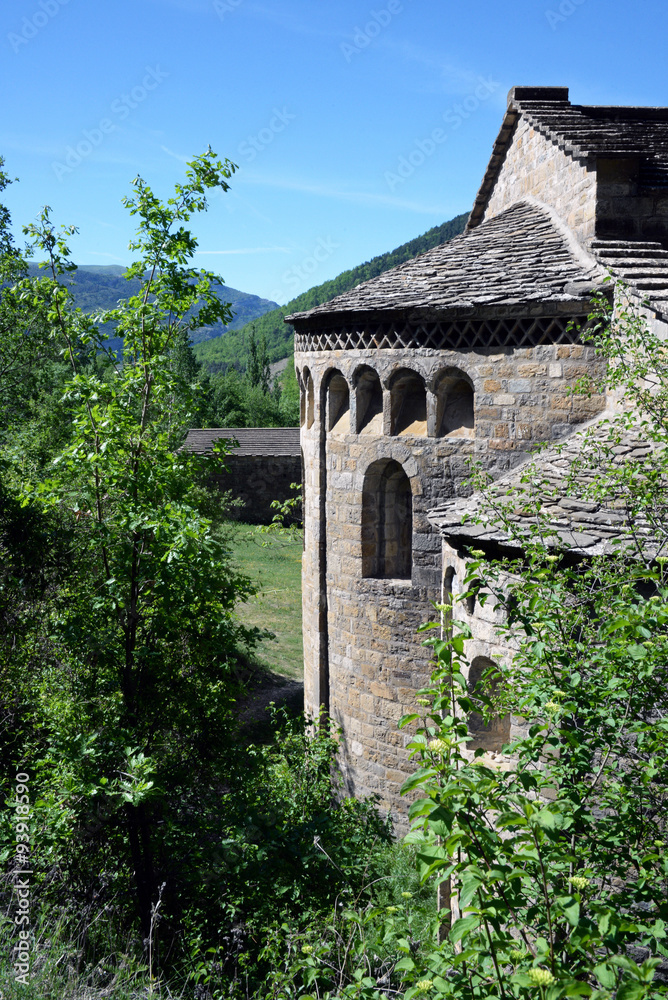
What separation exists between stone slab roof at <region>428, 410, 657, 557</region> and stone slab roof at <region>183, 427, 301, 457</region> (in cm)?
2378

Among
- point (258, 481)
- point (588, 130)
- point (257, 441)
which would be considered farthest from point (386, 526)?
point (257, 441)

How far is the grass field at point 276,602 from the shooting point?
16031mm

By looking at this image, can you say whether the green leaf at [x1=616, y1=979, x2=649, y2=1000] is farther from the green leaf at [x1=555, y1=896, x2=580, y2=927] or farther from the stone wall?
the stone wall

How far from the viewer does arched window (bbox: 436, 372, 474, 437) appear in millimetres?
8703

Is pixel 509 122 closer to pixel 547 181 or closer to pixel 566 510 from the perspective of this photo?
pixel 547 181

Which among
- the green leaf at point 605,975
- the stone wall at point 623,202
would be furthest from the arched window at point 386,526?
the green leaf at point 605,975

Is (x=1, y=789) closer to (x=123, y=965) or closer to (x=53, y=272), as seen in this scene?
(x=123, y=965)

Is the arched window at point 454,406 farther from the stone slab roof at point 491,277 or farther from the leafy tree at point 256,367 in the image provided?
the leafy tree at point 256,367

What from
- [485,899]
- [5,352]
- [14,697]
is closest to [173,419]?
[14,697]

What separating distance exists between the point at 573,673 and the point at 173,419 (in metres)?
5.10

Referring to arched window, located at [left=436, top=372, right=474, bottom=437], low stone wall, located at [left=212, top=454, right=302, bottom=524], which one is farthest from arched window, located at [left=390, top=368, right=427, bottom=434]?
low stone wall, located at [left=212, top=454, right=302, bottom=524]

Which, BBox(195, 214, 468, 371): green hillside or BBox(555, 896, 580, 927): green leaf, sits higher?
BBox(195, 214, 468, 371): green hillside

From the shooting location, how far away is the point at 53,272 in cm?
628

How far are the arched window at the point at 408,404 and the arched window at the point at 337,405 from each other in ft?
3.32
